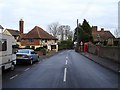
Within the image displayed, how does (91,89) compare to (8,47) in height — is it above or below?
below

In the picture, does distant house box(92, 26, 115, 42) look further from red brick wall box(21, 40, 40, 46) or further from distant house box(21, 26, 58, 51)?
red brick wall box(21, 40, 40, 46)

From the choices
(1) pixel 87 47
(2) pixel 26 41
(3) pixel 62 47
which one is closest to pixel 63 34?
(3) pixel 62 47

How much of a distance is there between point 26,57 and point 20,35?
6771 centimetres

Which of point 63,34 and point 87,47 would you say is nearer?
point 87,47

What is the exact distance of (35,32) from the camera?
295 ft

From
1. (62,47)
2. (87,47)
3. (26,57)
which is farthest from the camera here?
(62,47)

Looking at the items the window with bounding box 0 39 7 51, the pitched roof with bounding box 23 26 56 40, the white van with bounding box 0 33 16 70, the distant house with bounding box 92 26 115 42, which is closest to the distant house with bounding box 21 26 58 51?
the pitched roof with bounding box 23 26 56 40

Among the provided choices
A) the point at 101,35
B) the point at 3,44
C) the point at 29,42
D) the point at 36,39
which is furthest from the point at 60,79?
the point at 101,35

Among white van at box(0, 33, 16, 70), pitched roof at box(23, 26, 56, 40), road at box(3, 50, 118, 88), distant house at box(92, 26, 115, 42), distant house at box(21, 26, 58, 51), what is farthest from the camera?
distant house at box(92, 26, 115, 42)

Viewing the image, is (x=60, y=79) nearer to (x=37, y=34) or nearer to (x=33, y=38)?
(x=33, y=38)

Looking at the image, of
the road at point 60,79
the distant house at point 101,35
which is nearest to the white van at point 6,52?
the road at point 60,79

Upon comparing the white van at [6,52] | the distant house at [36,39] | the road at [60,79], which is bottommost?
the road at [60,79]

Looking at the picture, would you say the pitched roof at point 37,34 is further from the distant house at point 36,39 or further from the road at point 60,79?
the road at point 60,79

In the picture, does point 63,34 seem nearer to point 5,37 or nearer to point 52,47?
point 52,47
